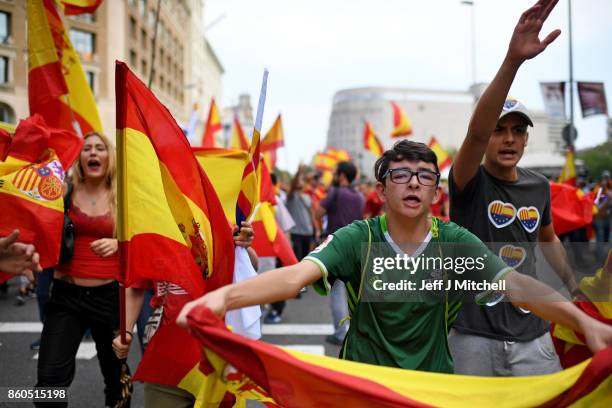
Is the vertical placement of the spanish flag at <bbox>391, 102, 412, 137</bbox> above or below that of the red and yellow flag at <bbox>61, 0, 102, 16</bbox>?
above

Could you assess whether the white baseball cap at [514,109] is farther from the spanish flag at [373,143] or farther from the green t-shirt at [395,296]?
the spanish flag at [373,143]

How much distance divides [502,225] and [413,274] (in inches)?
31.6

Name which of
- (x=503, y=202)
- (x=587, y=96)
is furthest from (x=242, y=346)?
(x=587, y=96)

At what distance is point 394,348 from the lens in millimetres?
2252

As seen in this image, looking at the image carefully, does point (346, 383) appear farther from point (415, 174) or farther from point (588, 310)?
point (588, 310)

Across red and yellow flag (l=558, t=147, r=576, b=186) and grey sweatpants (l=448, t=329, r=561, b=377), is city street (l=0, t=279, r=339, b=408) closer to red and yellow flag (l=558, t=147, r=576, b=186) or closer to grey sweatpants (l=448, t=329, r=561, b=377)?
grey sweatpants (l=448, t=329, r=561, b=377)

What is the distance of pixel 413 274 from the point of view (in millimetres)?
2312

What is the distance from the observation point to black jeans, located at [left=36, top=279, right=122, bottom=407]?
330cm

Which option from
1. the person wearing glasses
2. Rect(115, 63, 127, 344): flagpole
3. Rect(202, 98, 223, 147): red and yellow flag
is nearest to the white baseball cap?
the person wearing glasses

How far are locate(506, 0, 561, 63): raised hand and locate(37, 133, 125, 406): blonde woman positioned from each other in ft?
8.69

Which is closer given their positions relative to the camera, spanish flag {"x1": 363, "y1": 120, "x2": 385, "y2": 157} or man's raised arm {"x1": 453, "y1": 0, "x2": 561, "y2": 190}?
man's raised arm {"x1": 453, "y1": 0, "x2": 561, "y2": 190}

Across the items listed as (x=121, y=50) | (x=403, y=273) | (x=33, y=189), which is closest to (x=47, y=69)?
(x=33, y=189)

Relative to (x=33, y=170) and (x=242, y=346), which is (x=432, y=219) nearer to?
(x=242, y=346)

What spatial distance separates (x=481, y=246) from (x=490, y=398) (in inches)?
24.0
